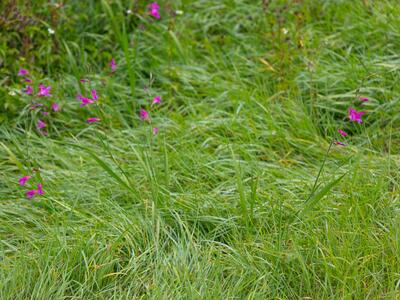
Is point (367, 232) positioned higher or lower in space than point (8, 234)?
higher

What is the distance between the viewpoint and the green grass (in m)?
2.86

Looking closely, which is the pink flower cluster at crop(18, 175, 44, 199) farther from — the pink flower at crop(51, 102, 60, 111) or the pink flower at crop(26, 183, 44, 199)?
the pink flower at crop(51, 102, 60, 111)

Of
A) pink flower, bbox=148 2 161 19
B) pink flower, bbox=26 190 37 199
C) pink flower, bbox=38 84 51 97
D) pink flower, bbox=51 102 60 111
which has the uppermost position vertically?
pink flower, bbox=148 2 161 19

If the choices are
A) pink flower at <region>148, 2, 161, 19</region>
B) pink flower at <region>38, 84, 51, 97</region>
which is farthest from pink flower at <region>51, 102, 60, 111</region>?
pink flower at <region>148, 2, 161, 19</region>

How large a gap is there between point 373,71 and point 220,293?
6.35 feet

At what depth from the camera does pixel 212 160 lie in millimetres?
3629

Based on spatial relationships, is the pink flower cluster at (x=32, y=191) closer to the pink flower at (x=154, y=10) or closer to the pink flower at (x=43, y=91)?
the pink flower at (x=43, y=91)

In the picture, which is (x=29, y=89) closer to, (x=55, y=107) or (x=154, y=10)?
(x=55, y=107)

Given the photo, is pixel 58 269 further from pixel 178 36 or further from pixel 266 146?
pixel 178 36

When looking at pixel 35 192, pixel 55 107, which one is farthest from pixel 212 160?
pixel 55 107

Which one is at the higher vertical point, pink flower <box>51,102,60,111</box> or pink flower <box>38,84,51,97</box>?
pink flower <box>38,84,51,97</box>

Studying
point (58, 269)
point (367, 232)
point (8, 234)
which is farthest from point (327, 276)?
point (8, 234)

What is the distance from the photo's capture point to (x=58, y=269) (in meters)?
2.86

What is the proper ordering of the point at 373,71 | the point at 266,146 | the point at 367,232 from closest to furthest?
the point at 367,232 < the point at 266,146 < the point at 373,71
